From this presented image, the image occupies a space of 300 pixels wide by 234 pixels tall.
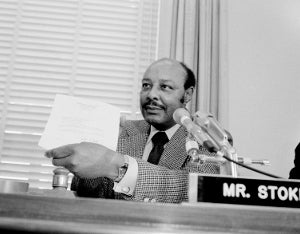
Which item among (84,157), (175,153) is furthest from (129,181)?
(175,153)

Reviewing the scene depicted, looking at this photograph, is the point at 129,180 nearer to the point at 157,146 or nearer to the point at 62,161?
the point at 62,161

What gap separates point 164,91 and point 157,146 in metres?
0.32

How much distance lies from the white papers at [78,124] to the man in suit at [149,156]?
0.02 meters

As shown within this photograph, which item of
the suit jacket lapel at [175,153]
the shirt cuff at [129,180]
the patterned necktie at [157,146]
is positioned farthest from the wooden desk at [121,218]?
the patterned necktie at [157,146]

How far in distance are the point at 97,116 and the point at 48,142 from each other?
0.13 m

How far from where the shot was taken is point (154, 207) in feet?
2.18

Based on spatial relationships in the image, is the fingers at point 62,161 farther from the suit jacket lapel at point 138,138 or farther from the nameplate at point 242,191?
the suit jacket lapel at point 138,138

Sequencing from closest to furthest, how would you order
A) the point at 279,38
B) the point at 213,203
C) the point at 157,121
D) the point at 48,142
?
the point at 213,203 < the point at 48,142 < the point at 157,121 < the point at 279,38

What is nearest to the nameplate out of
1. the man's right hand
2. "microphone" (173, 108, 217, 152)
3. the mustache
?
"microphone" (173, 108, 217, 152)

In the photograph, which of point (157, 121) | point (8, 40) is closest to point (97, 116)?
point (157, 121)

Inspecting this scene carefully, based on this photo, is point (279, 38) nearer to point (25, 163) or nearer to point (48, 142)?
point (25, 163)

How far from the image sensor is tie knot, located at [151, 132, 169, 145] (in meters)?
1.92

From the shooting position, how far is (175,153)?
1.74m

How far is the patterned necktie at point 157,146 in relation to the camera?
1.82 meters
